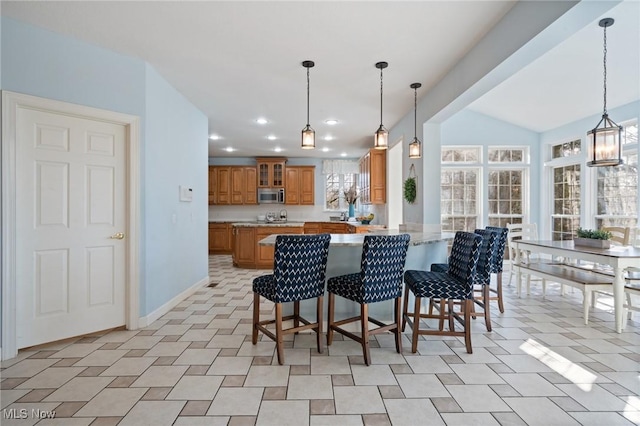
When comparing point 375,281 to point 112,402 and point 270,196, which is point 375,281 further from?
point 270,196

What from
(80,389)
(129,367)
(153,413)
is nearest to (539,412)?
(153,413)

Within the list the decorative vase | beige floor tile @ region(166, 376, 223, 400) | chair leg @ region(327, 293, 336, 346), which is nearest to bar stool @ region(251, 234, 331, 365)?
chair leg @ region(327, 293, 336, 346)

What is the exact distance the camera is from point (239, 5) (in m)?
2.36

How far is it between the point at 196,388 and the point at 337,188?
7.02 meters

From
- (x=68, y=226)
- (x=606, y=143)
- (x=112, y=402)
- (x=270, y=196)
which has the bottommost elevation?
(x=112, y=402)

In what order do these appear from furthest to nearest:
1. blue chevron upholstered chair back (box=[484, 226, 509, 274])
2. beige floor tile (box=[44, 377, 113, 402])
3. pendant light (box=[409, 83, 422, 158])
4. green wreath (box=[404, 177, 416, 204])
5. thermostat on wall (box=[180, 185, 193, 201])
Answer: green wreath (box=[404, 177, 416, 204]) < thermostat on wall (box=[180, 185, 193, 201]) < pendant light (box=[409, 83, 422, 158]) < blue chevron upholstered chair back (box=[484, 226, 509, 274]) < beige floor tile (box=[44, 377, 113, 402])

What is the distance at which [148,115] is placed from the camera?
334cm

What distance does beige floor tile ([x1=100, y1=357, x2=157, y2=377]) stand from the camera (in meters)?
2.33

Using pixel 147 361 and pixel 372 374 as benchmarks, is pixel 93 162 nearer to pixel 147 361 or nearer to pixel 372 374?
pixel 147 361

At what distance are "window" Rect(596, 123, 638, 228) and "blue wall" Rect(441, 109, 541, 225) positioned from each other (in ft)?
3.51

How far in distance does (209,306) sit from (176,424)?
7.41 ft

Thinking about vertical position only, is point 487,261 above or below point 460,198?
below

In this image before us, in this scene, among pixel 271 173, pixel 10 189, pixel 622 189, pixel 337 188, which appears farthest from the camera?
pixel 337 188

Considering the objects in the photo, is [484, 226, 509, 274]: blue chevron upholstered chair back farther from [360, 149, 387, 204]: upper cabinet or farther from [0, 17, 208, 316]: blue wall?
[0, 17, 208, 316]: blue wall
